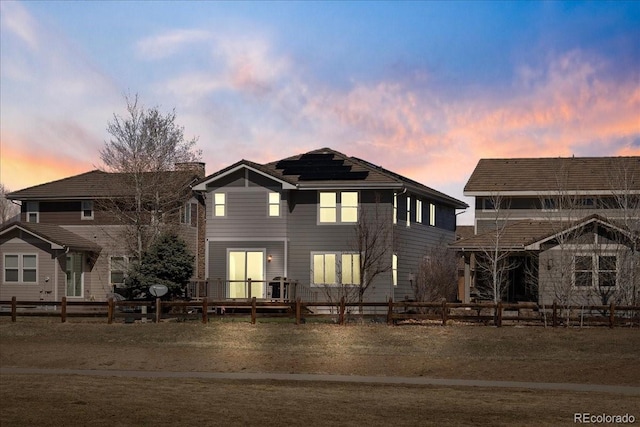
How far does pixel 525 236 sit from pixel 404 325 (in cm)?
1048

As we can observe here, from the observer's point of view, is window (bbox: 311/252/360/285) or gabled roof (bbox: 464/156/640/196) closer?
window (bbox: 311/252/360/285)

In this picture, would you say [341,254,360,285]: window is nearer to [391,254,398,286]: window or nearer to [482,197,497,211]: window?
[391,254,398,286]: window

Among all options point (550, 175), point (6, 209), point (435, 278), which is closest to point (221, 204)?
point (435, 278)

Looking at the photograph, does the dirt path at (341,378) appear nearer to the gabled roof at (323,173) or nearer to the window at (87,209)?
the gabled roof at (323,173)

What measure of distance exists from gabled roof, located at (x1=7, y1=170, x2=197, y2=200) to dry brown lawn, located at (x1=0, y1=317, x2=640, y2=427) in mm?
10811

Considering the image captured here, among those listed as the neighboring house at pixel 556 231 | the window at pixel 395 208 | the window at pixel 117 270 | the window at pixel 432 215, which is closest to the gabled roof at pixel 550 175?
the neighboring house at pixel 556 231

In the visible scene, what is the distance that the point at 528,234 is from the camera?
4434 cm

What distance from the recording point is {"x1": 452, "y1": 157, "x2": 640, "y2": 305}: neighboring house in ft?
129

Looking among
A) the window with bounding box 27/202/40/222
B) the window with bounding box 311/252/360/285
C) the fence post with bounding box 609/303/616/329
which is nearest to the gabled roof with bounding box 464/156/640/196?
the window with bounding box 311/252/360/285

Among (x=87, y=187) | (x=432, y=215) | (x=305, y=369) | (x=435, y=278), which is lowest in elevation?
(x=305, y=369)

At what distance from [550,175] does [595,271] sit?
36.3 feet

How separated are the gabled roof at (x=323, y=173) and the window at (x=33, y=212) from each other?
12313 millimetres

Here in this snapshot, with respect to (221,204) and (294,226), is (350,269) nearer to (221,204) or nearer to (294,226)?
(294,226)

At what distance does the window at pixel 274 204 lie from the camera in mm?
44469
